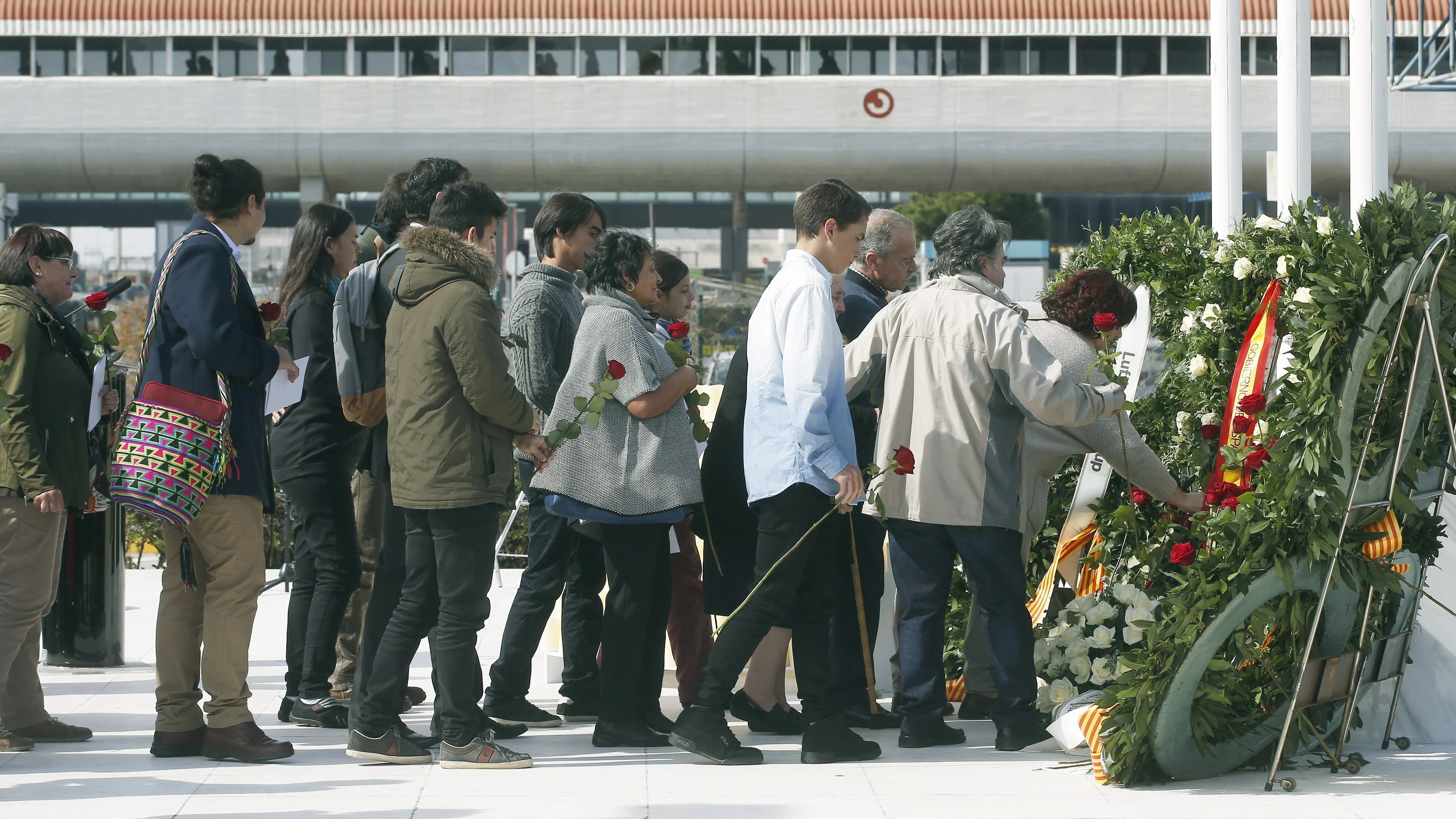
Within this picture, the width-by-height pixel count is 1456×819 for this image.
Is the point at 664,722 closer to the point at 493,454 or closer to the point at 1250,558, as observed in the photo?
the point at 493,454

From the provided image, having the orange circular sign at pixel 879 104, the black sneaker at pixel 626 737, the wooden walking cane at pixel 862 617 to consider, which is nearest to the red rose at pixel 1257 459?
the wooden walking cane at pixel 862 617

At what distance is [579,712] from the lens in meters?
5.61

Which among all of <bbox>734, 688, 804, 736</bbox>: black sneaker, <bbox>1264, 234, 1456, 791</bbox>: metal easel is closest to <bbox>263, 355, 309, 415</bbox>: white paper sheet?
<bbox>734, 688, 804, 736</bbox>: black sneaker

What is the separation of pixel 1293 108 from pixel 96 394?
6.28 m

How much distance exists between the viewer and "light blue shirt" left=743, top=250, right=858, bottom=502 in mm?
4527

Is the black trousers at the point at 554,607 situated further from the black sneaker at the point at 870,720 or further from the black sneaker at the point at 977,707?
the black sneaker at the point at 977,707

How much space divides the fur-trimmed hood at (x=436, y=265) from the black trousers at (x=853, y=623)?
1599 mm

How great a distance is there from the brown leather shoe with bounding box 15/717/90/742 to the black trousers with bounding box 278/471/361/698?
0.73 meters

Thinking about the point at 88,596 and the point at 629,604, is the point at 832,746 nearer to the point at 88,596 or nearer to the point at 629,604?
the point at 629,604

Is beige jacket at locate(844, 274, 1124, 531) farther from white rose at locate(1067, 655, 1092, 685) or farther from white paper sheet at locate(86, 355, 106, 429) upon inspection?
white paper sheet at locate(86, 355, 106, 429)

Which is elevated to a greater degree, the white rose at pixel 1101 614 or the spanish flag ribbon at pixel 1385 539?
the spanish flag ribbon at pixel 1385 539

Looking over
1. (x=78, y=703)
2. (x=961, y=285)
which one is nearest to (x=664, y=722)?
(x=961, y=285)

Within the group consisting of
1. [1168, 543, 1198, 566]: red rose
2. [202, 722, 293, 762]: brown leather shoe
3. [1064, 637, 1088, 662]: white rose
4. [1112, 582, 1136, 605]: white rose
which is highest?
[1168, 543, 1198, 566]: red rose

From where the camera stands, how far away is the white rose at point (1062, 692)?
5.02 meters
